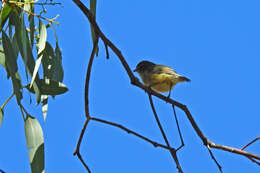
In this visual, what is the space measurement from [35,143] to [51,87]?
0.39 metres

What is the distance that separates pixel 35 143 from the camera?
283 cm

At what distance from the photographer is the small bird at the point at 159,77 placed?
4.03 meters

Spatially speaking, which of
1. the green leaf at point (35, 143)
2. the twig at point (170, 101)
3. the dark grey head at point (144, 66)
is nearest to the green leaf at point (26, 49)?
the green leaf at point (35, 143)

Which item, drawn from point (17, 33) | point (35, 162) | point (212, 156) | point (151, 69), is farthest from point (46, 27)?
point (151, 69)

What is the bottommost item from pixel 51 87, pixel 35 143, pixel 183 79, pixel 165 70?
pixel 35 143

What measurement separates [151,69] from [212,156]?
100 inches

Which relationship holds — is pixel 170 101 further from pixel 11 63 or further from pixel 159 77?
pixel 159 77

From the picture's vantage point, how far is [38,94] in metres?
2.80

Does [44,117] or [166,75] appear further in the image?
[166,75]

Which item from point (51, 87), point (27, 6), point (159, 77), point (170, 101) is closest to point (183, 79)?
point (159, 77)

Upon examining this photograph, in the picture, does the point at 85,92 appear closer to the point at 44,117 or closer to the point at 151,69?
the point at 44,117

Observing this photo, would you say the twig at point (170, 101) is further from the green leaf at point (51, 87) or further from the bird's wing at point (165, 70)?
the bird's wing at point (165, 70)

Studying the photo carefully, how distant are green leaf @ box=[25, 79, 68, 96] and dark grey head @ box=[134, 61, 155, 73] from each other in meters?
1.84

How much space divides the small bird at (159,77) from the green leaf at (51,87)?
108 centimetres
